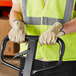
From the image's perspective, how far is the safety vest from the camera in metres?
1.05

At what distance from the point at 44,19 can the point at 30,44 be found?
20 cm

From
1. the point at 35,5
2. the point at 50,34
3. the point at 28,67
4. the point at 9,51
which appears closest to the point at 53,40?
the point at 50,34

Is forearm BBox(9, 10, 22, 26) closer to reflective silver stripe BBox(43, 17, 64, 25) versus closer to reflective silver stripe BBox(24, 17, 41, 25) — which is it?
reflective silver stripe BBox(24, 17, 41, 25)

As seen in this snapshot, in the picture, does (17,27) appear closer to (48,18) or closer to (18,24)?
(18,24)

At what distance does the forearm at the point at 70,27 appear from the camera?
40.7 inches

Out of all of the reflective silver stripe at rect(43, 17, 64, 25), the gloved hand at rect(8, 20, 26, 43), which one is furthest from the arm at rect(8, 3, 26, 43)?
the reflective silver stripe at rect(43, 17, 64, 25)

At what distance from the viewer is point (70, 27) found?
1041 mm

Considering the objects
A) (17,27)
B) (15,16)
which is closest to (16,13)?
(15,16)

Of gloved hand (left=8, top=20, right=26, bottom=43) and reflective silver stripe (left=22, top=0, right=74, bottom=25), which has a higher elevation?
reflective silver stripe (left=22, top=0, right=74, bottom=25)

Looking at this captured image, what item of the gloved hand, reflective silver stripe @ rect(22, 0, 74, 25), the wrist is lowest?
the gloved hand

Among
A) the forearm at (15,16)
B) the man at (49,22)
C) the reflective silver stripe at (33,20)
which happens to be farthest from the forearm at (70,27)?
the forearm at (15,16)

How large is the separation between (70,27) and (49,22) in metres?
0.11

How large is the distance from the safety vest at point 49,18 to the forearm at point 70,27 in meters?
0.03

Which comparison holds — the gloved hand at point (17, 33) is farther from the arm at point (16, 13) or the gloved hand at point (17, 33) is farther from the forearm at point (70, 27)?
the forearm at point (70, 27)
